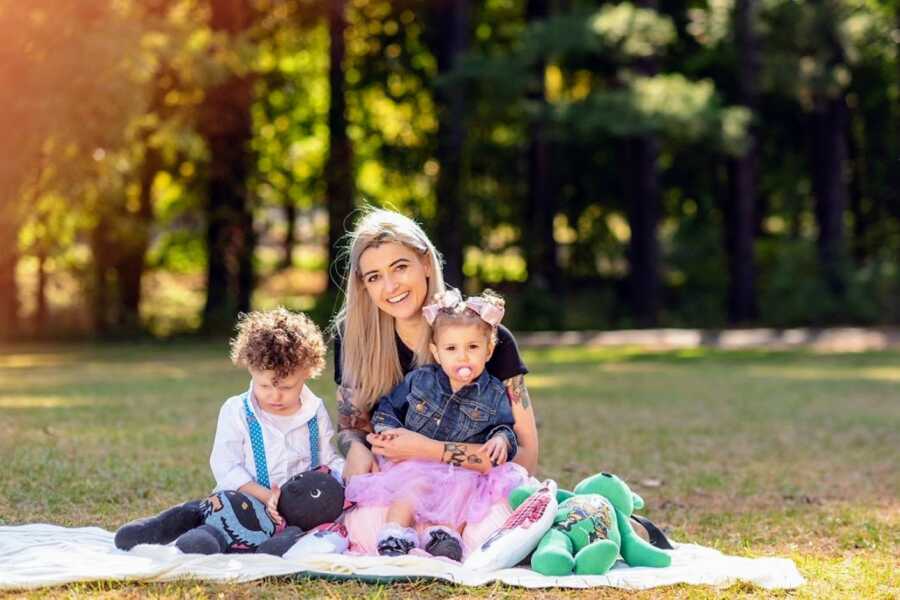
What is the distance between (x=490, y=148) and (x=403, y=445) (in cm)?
2225

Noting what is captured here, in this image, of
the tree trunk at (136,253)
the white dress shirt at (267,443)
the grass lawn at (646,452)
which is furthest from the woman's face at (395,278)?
the tree trunk at (136,253)

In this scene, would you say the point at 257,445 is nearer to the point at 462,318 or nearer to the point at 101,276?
the point at 462,318

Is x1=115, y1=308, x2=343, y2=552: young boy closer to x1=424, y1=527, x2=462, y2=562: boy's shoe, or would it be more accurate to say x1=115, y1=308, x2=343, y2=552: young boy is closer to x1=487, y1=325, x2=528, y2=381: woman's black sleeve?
x1=424, y1=527, x2=462, y2=562: boy's shoe

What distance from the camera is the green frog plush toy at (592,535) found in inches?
183

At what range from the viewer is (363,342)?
5539 mm

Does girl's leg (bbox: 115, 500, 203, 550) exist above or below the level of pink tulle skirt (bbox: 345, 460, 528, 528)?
below

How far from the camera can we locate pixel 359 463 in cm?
536

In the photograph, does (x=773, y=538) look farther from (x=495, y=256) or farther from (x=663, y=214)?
(x=663, y=214)

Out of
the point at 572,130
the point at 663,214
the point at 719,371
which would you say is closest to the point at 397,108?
the point at 663,214

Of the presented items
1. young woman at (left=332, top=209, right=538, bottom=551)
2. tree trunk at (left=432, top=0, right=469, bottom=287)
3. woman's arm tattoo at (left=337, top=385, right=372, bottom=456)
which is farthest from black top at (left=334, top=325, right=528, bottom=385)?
tree trunk at (left=432, top=0, right=469, bottom=287)

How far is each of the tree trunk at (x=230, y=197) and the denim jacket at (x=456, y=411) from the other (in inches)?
722

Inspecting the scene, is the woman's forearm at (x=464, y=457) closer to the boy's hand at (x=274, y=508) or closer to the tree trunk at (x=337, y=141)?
the boy's hand at (x=274, y=508)

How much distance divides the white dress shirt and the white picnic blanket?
1.50 ft

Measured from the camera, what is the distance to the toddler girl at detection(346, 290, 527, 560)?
5082 mm
